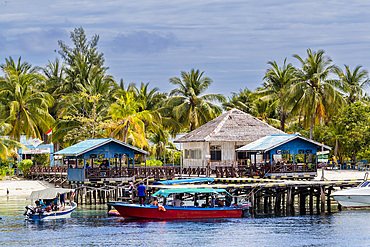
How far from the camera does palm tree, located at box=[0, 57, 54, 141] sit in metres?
66.2

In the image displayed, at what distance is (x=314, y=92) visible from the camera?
64125mm

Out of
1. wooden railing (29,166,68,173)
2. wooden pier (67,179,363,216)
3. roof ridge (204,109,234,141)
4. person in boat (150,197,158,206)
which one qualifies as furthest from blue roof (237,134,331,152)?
wooden railing (29,166,68,173)

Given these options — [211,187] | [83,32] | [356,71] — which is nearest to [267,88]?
[356,71]

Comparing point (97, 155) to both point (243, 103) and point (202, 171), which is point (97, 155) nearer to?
point (202, 171)

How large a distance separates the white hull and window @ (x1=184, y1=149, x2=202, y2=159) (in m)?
18.4

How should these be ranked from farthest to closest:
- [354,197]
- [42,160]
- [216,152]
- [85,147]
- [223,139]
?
[42,160], [216,152], [223,139], [85,147], [354,197]

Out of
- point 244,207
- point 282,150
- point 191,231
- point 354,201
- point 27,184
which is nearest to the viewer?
point 191,231

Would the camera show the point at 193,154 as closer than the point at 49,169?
No

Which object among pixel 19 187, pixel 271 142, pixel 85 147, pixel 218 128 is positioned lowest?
pixel 19 187

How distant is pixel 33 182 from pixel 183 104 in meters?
20.0

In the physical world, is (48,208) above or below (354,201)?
above

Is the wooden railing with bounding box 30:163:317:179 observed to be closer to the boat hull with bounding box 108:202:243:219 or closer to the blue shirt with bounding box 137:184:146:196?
the boat hull with bounding box 108:202:243:219

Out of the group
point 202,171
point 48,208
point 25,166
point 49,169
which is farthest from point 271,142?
point 25,166

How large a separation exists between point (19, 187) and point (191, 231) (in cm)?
2848
